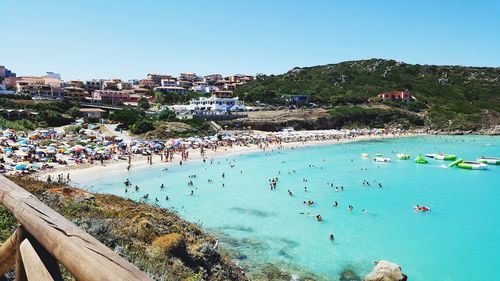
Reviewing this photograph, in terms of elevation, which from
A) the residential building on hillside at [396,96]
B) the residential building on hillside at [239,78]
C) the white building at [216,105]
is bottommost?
the white building at [216,105]

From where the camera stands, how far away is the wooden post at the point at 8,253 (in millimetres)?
2192

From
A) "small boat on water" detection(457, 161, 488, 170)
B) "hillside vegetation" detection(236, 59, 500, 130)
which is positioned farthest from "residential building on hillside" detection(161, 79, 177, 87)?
"small boat on water" detection(457, 161, 488, 170)

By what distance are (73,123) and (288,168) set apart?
35305 millimetres

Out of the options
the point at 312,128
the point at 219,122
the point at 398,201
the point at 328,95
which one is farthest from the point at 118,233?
the point at 328,95

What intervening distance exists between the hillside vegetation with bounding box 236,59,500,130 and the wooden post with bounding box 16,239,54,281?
8111 cm

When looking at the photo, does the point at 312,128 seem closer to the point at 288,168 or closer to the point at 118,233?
the point at 288,168

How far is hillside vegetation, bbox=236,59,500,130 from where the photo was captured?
8738 cm

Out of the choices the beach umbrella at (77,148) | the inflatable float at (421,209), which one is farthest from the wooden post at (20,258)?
the beach umbrella at (77,148)

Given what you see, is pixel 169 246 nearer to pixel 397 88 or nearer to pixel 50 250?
pixel 50 250

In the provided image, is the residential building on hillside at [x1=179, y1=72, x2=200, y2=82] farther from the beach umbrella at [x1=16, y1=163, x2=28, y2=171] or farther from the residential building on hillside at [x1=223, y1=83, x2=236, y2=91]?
the beach umbrella at [x1=16, y1=163, x2=28, y2=171]

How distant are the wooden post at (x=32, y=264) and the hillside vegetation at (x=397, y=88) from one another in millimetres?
81114

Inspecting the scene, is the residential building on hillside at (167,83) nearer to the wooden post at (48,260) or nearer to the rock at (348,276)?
the rock at (348,276)

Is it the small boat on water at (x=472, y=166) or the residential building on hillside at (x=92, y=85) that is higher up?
the residential building on hillside at (x=92, y=85)

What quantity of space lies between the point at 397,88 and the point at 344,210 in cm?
9420
